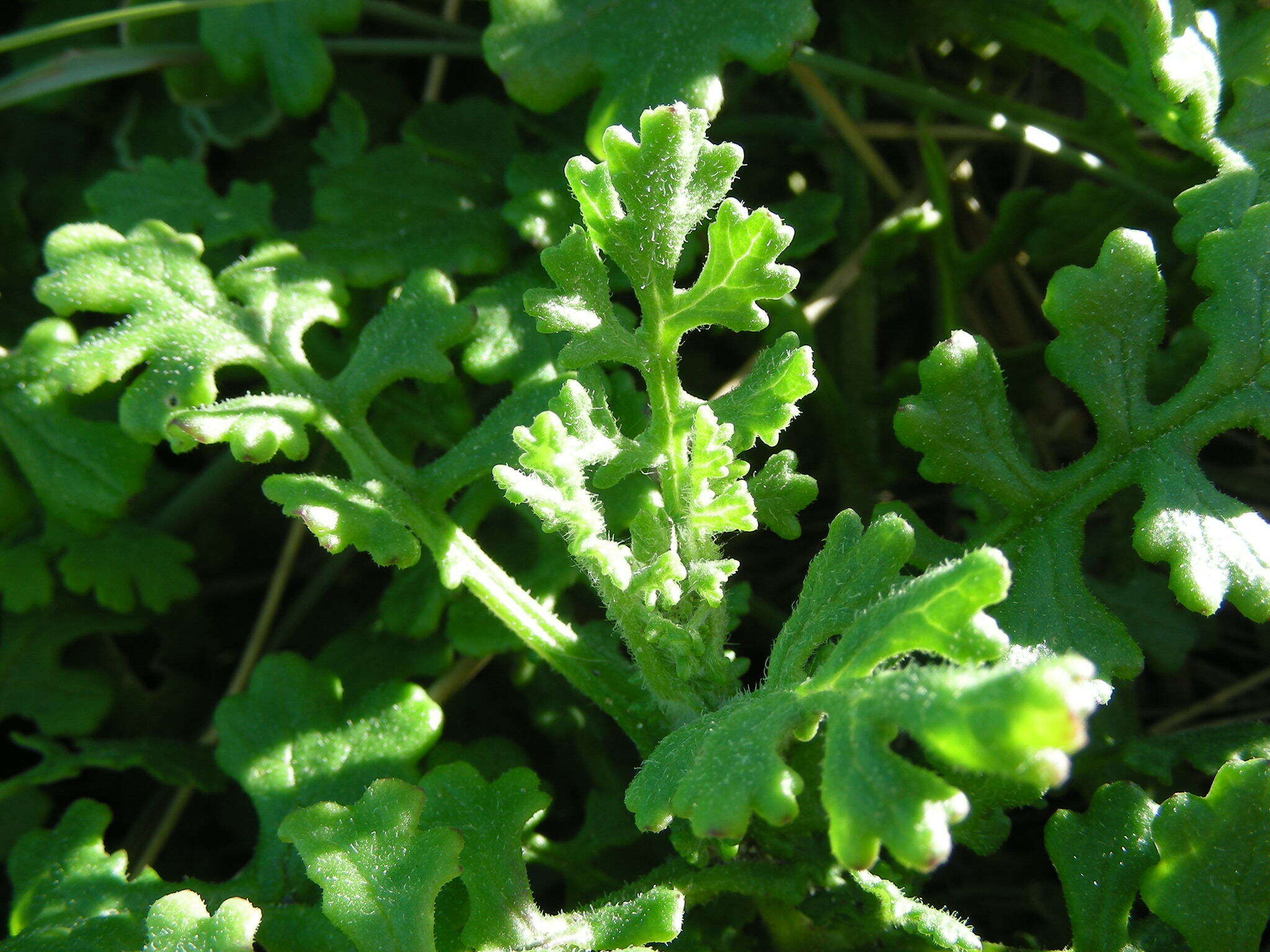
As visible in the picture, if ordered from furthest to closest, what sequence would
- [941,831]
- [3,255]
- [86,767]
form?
[3,255]
[86,767]
[941,831]

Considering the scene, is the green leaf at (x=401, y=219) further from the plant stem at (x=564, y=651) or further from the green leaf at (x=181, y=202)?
the plant stem at (x=564, y=651)

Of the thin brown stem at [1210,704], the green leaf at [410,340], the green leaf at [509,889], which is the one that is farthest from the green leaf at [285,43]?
the thin brown stem at [1210,704]

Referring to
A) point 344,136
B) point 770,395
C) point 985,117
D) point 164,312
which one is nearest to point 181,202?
point 344,136

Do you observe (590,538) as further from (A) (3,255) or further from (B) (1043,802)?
(A) (3,255)

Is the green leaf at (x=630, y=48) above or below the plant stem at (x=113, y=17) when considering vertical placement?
above

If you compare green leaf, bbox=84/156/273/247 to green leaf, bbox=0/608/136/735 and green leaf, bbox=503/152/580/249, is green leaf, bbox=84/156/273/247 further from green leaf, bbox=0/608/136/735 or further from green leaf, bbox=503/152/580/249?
green leaf, bbox=0/608/136/735

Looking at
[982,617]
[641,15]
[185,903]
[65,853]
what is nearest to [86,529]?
[65,853]
